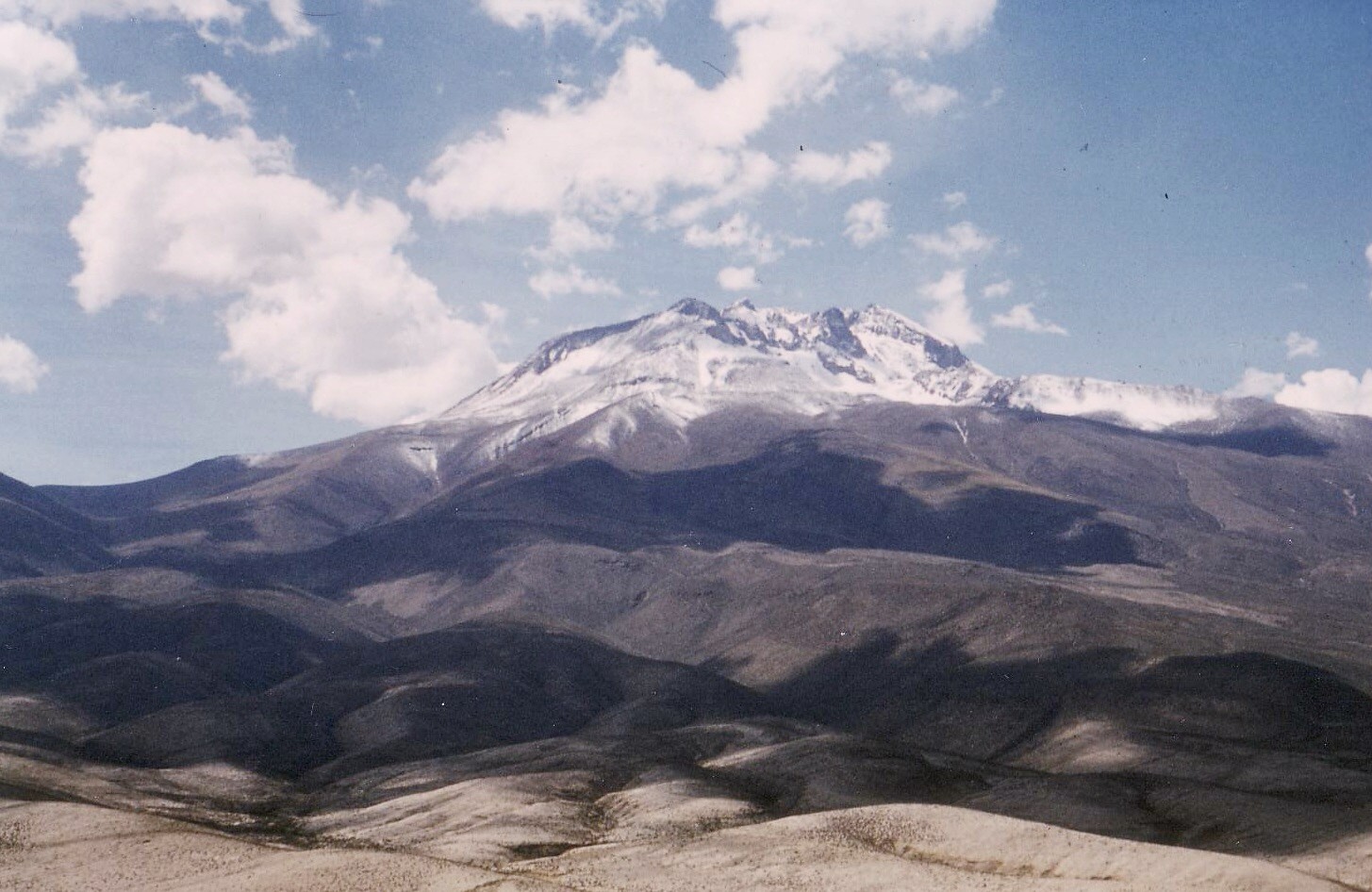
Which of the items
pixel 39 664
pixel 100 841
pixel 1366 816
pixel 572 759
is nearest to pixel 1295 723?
pixel 1366 816

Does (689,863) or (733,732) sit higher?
(689,863)

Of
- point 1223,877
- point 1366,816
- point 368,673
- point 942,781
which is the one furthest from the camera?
point 368,673

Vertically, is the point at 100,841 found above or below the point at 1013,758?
above

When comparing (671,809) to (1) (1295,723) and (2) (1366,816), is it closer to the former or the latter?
(2) (1366,816)

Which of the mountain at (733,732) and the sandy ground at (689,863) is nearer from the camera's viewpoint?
the sandy ground at (689,863)

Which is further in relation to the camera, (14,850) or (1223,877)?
(14,850)

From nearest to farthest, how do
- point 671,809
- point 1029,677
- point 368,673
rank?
point 671,809 < point 1029,677 < point 368,673

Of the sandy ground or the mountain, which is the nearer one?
the sandy ground

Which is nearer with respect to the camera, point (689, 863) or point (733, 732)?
point (689, 863)
